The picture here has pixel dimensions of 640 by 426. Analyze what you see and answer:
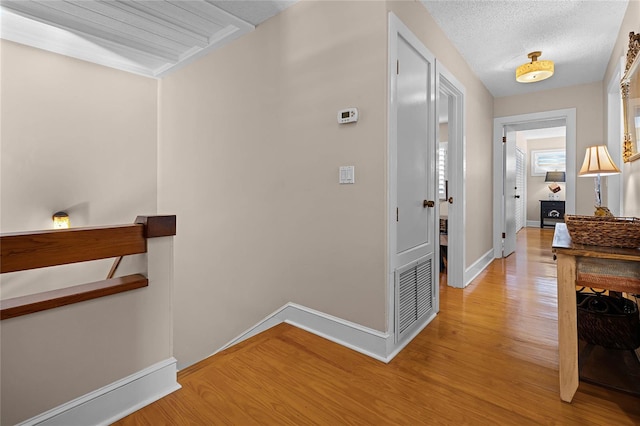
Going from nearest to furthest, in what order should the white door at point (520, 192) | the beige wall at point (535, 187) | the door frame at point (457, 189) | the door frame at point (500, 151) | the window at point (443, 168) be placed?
the door frame at point (457, 189) < the door frame at point (500, 151) < the window at point (443, 168) < the white door at point (520, 192) < the beige wall at point (535, 187)

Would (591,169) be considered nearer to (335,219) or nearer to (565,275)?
(565,275)

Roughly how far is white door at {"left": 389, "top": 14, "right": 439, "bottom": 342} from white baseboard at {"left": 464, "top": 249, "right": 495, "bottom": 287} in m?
1.04

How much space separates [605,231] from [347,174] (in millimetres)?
1360

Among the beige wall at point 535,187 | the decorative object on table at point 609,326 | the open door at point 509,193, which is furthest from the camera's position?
the beige wall at point 535,187

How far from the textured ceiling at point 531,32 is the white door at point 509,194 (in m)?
1.17

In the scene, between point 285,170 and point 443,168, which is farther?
point 443,168

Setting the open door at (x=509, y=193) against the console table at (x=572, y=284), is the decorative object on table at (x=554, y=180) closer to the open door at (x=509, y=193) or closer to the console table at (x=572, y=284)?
the open door at (x=509, y=193)

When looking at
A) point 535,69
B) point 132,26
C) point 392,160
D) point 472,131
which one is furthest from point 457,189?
point 132,26

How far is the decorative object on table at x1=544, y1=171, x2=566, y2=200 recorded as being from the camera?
8.41 m

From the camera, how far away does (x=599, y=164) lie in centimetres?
269

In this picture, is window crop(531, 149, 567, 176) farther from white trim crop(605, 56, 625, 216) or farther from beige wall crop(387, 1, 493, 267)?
white trim crop(605, 56, 625, 216)

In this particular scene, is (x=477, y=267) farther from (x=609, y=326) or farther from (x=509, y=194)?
(x=609, y=326)

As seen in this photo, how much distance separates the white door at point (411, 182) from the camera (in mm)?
2018

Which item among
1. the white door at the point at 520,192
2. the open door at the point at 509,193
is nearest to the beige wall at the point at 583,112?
the open door at the point at 509,193
